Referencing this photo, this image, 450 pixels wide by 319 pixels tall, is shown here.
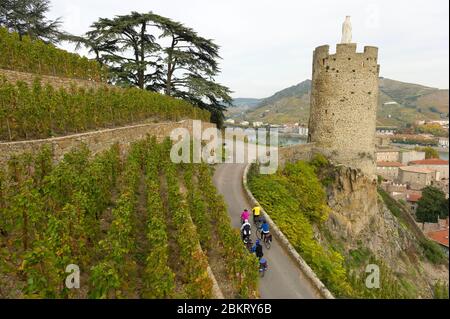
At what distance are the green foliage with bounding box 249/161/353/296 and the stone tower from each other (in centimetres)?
231

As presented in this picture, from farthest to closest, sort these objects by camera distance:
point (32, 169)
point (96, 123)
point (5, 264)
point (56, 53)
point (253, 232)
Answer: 1. point (56, 53)
2. point (96, 123)
3. point (253, 232)
4. point (32, 169)
5. point (5, 264)

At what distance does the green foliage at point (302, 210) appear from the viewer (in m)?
10.2

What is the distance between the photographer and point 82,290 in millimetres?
6820

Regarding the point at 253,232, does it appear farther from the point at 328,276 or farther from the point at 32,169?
the point at 32,169

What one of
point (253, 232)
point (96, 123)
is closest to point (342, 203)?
point (253, 232)

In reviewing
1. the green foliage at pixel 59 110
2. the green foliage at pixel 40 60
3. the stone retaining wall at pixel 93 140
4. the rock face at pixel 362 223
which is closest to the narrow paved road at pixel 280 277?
the stone retaining wall at pixel 93 140

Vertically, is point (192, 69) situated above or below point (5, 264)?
above

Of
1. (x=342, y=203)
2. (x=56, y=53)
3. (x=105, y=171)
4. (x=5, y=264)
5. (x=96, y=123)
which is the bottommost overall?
(x=342, y=203)

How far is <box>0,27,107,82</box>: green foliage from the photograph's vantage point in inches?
553

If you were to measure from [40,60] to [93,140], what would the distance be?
6.20 meters

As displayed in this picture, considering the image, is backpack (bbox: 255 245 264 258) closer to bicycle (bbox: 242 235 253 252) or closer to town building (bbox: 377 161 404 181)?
bicycle (bbox: 242 235 253 252)

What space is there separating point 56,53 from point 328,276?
16.1 metres

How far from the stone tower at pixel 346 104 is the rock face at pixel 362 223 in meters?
0.97

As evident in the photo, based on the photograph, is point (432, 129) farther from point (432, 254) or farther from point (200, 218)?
point (200, 218)
